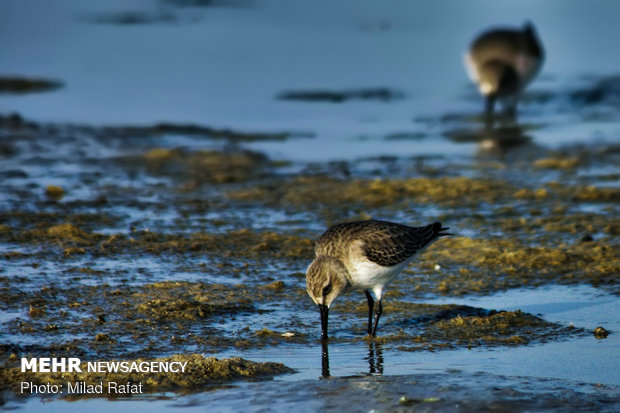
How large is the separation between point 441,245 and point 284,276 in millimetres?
1448

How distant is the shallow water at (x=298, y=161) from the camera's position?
235 inches

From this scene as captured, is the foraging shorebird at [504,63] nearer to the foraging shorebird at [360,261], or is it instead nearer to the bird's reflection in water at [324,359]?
the foraging shorebird at [360,261]

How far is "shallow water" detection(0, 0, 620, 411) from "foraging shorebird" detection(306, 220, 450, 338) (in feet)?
0.68

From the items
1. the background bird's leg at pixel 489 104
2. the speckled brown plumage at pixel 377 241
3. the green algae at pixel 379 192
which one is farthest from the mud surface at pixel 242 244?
the background bird's leg at pixel 489 104

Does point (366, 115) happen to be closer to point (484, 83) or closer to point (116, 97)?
point (484, 83)

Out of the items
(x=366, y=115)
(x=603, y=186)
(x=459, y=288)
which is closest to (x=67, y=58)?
(x=366, y=115)

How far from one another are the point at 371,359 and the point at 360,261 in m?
0.83

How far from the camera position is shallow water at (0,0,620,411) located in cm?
596

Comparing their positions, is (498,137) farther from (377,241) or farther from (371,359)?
(371,359)

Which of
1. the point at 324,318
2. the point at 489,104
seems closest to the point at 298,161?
the point at 489,104

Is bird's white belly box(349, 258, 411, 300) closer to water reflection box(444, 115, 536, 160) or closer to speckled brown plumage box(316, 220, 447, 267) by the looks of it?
speckled brown plumage box(316, 220, 447, 267)

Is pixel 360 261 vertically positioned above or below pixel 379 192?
below

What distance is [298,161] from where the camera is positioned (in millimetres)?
11906

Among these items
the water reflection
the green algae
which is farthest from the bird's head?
the water reflection
